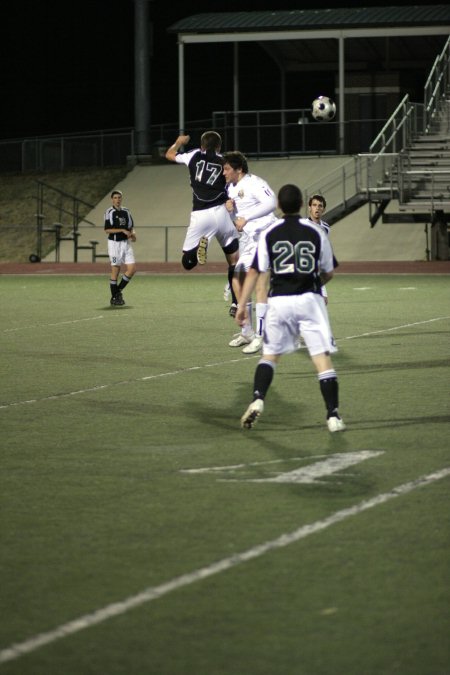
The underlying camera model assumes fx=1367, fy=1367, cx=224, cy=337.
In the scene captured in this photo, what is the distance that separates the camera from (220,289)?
2720 centimetres

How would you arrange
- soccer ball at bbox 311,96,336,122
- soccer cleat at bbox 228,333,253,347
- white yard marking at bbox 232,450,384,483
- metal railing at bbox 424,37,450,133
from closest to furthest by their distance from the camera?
white yard marking at bbox 232,450,384,483 → soccer cleat at bbox 228,333,253,347 → soccer ball at bbox 311,96,336,122 → metal railing at bbox 424,37,450,133

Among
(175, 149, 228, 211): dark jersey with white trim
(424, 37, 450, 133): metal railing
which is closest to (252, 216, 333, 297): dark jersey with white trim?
(175, 149, 228, 211): dark jersey with white trim

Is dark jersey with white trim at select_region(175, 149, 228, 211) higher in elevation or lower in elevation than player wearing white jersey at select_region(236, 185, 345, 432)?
higher

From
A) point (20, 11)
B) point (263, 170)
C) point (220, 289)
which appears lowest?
point (220, 289)

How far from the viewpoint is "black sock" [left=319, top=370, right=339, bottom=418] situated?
31.2 ft

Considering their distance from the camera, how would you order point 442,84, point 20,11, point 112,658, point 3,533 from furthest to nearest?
point 20,11
point 442,84
point 3,533
point 112,658

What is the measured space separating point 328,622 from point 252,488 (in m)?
2.53

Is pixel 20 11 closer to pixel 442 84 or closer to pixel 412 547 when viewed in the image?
pixel 442 84

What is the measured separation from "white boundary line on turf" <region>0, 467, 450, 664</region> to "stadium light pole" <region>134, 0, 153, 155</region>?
133ft

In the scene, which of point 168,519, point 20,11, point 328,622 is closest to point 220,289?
point 168,519

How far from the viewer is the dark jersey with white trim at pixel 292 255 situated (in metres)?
9.42

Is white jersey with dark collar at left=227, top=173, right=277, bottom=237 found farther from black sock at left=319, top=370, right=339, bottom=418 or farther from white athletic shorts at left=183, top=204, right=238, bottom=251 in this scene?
black sock at left=319, top=370, right=339, bottom=418

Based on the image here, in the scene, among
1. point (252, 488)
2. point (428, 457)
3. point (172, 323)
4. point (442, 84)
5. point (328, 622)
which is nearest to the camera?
point (328, 622)

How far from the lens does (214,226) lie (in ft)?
54.0
